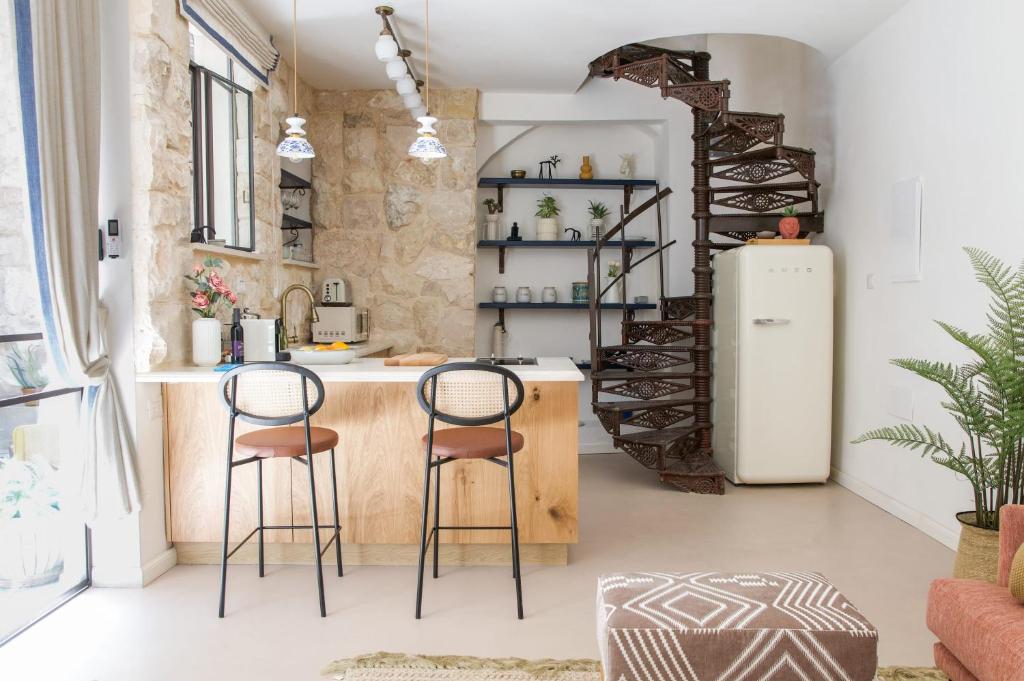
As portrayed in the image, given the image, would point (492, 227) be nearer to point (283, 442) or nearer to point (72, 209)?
point (283, 442)

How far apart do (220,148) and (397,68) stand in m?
1.19

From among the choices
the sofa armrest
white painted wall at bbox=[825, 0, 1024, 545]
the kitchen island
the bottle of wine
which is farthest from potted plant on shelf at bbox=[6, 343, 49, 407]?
white painted wall at bbox=[825, 0, 1024, 545]

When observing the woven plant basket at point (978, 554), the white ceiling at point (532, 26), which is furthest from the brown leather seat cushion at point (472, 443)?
the white ceiling at point (532, 26)

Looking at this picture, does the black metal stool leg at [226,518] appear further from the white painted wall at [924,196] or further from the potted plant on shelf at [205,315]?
the white painted wall at [924,196]

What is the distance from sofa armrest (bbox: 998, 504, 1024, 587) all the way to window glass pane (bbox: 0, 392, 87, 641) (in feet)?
10.7

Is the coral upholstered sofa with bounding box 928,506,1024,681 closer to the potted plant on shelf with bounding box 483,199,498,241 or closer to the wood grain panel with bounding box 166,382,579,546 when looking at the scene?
the wood grain panel with bounding box 166,382,579,546

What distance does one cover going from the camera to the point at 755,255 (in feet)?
15.1

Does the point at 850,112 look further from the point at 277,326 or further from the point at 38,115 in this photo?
the point at 38,115

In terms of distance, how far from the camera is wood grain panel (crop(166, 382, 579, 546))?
3240 mm

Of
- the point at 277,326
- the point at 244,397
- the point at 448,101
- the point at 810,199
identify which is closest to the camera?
the point at 244,397

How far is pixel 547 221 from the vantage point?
6012 millimetres

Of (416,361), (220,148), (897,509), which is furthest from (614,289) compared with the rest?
(220,148)

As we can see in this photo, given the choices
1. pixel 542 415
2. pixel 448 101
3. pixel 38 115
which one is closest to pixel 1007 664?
pixel 542 415

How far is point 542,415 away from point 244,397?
1278mm
